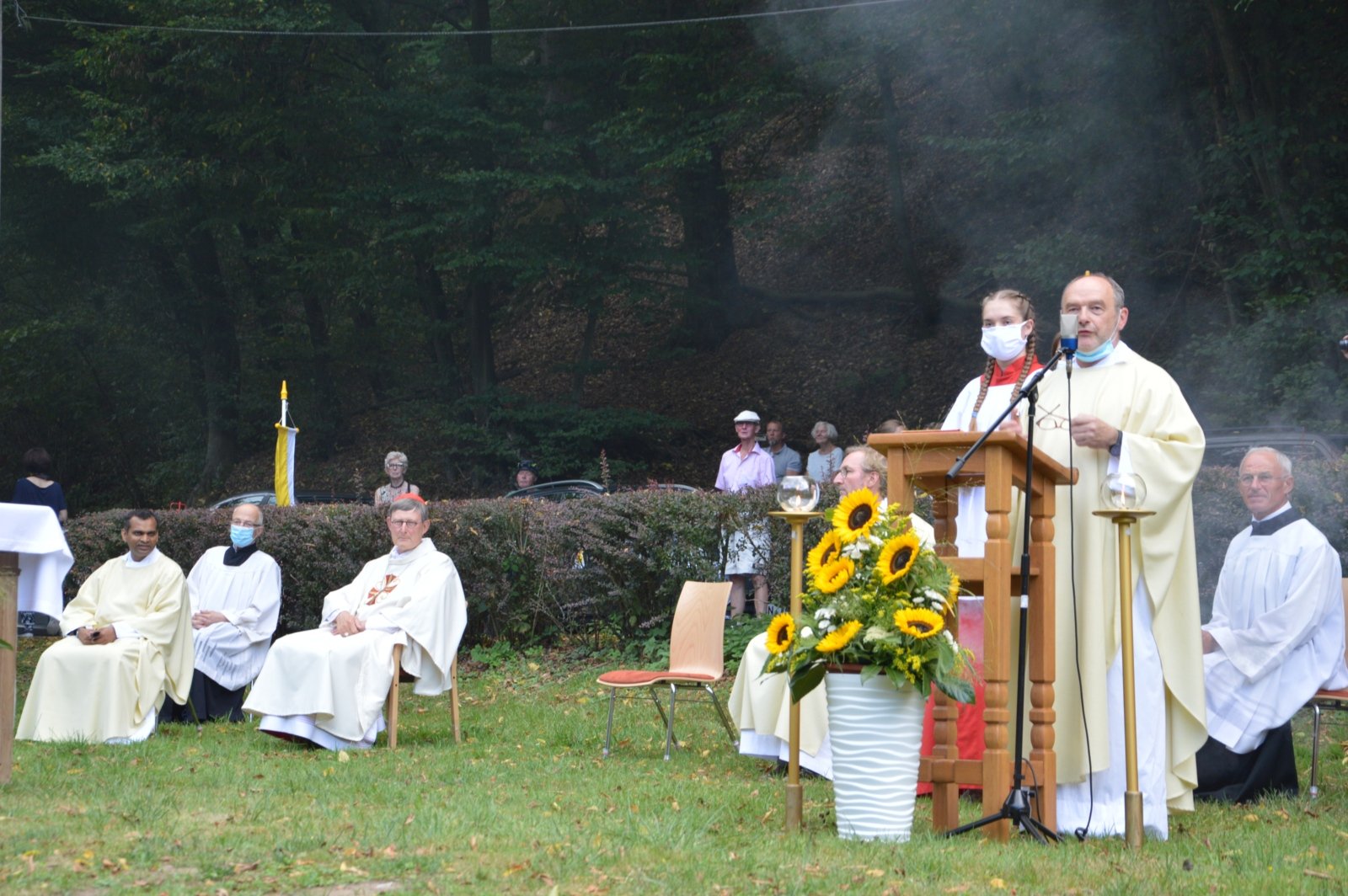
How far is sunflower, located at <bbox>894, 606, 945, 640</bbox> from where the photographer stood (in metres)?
5.17

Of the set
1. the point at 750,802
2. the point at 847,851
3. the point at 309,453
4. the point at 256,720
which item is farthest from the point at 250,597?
the point at 309,453

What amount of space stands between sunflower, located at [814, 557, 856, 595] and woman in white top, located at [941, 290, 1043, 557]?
62cm

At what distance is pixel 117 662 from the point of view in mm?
9391

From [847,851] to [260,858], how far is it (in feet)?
6.87

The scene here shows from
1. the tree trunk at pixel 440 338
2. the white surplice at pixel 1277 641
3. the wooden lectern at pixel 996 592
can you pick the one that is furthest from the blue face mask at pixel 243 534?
the tree trunk at pixel 440 338

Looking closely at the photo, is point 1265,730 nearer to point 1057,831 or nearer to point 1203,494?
point 1057,831

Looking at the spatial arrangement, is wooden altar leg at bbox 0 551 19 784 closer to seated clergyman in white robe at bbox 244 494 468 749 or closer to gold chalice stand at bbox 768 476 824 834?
seated clergyman in white robe at bbox 244 494 468 749

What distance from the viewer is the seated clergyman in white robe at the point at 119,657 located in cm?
928

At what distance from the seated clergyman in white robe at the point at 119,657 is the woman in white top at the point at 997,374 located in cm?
572

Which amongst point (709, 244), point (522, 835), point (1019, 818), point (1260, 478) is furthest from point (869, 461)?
point (709, 244)

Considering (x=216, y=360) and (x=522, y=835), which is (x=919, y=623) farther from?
(x=216, y=360)

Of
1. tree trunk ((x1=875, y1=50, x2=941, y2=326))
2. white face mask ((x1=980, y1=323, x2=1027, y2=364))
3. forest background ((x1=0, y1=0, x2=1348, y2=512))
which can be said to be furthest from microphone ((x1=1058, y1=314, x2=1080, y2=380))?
tree trunk ((x1=875, y1=50, x2=941, y2=326))

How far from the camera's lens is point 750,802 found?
6504mm

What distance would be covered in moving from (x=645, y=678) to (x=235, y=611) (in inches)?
152
